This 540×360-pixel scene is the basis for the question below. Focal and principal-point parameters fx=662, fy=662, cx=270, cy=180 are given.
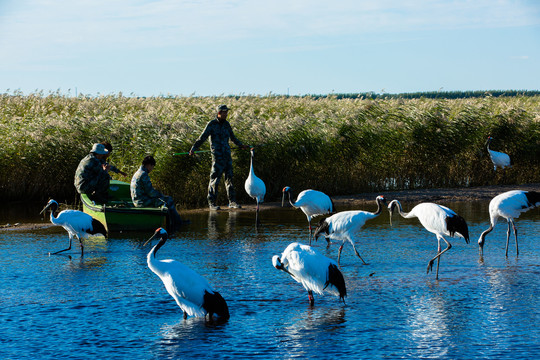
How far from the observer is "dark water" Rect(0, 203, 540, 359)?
762 cm

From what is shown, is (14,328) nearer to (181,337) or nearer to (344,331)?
(181,337)

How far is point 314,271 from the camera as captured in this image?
29.6ft

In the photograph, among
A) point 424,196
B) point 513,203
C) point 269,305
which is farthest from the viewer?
point 424,196

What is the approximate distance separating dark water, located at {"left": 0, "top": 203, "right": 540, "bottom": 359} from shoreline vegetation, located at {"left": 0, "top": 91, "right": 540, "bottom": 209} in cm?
690

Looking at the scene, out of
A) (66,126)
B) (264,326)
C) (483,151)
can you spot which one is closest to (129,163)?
(66,126)

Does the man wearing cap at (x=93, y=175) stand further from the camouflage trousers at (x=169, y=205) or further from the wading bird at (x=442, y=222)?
the wading bird at (x=442, y=222)

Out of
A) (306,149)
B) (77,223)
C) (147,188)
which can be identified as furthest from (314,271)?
(306,149)

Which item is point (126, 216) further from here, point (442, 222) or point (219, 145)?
point (442, 222)

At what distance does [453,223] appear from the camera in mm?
10922

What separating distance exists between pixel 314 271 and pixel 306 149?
1284 centimetres

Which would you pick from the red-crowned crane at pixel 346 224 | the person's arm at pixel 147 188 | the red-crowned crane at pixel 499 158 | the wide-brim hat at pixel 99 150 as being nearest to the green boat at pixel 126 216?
the person's arm at pixel 147 188

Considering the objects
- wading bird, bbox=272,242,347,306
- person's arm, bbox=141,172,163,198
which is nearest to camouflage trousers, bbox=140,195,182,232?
person's arm, bbox=141,172,163,198

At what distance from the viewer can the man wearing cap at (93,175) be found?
15766mm

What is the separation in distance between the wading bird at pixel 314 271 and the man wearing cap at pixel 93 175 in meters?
7.87
